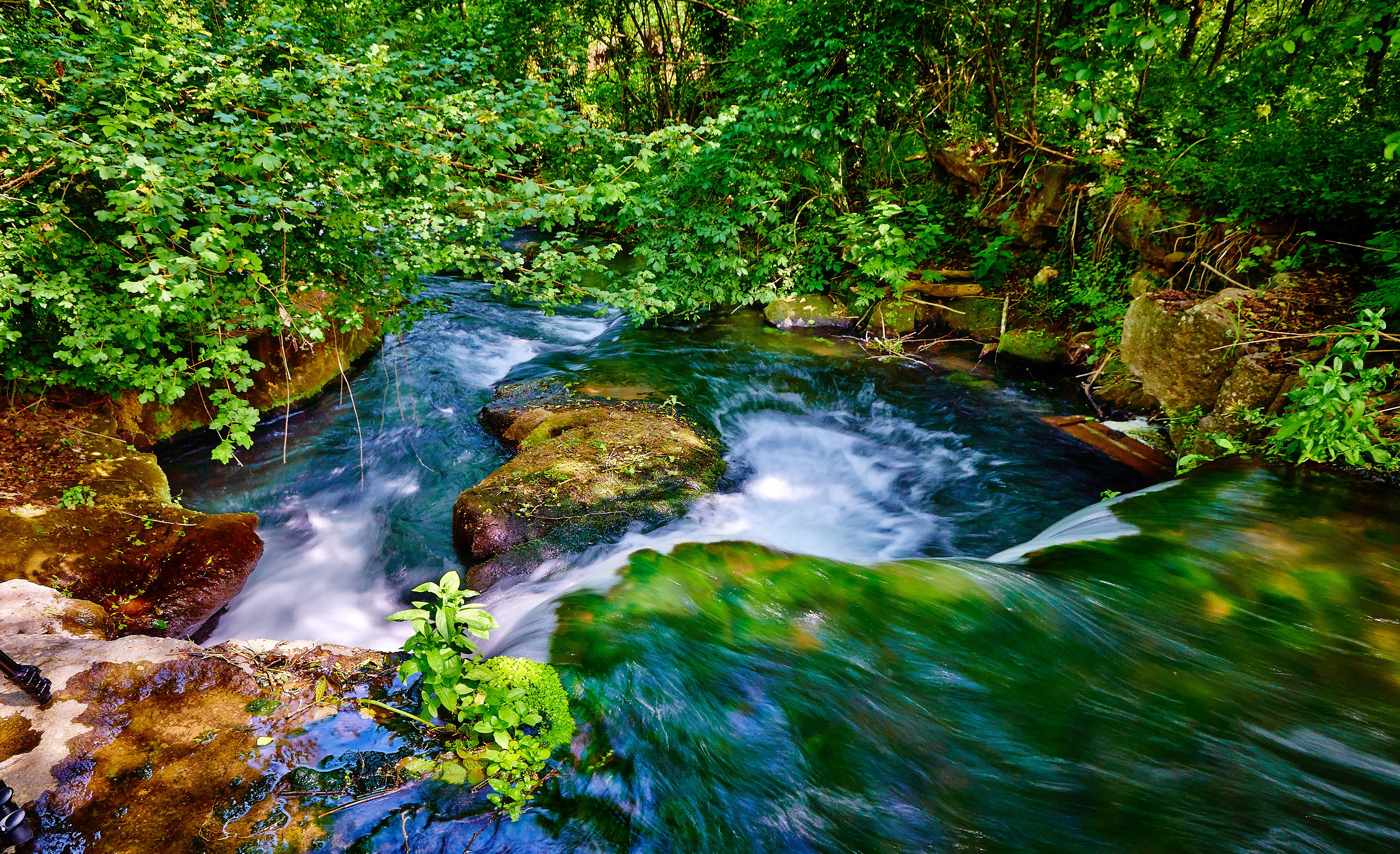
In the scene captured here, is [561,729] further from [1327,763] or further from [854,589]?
[1327,763]

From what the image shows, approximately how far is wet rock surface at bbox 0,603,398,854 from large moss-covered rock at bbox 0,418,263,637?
107cm

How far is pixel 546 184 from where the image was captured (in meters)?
4.38

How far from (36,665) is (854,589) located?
3.57 metres

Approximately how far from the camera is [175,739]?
6.71 ft

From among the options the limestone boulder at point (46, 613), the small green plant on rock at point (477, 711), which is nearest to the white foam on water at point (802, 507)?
the small green plant on rock at point (477, 711)

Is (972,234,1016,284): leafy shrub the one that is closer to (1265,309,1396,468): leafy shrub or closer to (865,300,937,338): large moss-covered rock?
(865,300,937,338): large moss-covered rock

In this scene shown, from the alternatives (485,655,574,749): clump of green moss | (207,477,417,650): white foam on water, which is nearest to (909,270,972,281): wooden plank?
(207,477,417,650): white foam on water

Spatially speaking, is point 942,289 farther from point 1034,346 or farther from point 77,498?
point 77,498

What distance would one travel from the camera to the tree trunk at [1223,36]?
295 inches

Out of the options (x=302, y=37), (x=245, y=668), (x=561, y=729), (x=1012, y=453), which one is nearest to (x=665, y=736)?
(x=561, y=729)

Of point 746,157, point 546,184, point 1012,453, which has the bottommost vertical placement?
point 1012,453

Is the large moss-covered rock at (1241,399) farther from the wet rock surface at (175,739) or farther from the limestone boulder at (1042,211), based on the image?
the wet rock surface at (175,739)

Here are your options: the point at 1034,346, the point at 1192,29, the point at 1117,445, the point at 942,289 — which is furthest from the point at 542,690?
the point at 1192,29

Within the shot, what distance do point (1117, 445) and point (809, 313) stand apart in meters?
4.49
